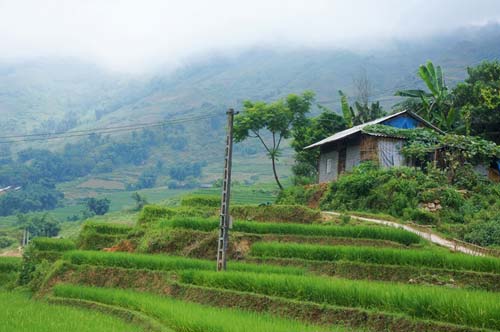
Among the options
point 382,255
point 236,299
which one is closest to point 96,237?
point 236,299

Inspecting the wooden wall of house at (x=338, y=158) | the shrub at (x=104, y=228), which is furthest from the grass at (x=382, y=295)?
the wooden wall of house at (x=338, y=158)

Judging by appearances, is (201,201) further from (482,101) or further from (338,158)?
(482,101)

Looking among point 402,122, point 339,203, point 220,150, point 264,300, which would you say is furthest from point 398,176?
point 220,150

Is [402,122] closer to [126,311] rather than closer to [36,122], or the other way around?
[126,311]

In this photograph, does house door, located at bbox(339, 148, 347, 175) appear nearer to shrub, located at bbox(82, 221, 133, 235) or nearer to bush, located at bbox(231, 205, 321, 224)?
bush, located at bbox(231, 205, 321, 224)

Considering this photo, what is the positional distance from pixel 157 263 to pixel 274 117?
21209 mm

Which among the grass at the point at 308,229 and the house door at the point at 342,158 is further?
the house door at the point at 342,158

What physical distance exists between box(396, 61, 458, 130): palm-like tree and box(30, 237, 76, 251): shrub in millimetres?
19109

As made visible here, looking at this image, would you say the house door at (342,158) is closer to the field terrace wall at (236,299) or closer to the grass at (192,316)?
the field terrace wall at (236,299)

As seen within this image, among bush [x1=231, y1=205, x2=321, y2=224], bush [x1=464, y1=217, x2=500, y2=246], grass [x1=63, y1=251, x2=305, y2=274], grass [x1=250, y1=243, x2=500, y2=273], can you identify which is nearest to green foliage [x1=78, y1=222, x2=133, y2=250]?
grass [x1=63, y1=251, x2=305, y2=274]

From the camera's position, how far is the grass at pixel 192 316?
30.6ft

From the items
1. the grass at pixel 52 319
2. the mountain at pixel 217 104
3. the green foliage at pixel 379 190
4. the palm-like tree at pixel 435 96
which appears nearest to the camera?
the grass at pixel 52 319

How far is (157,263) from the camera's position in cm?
1712

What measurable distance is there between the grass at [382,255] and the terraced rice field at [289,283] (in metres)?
0.03
